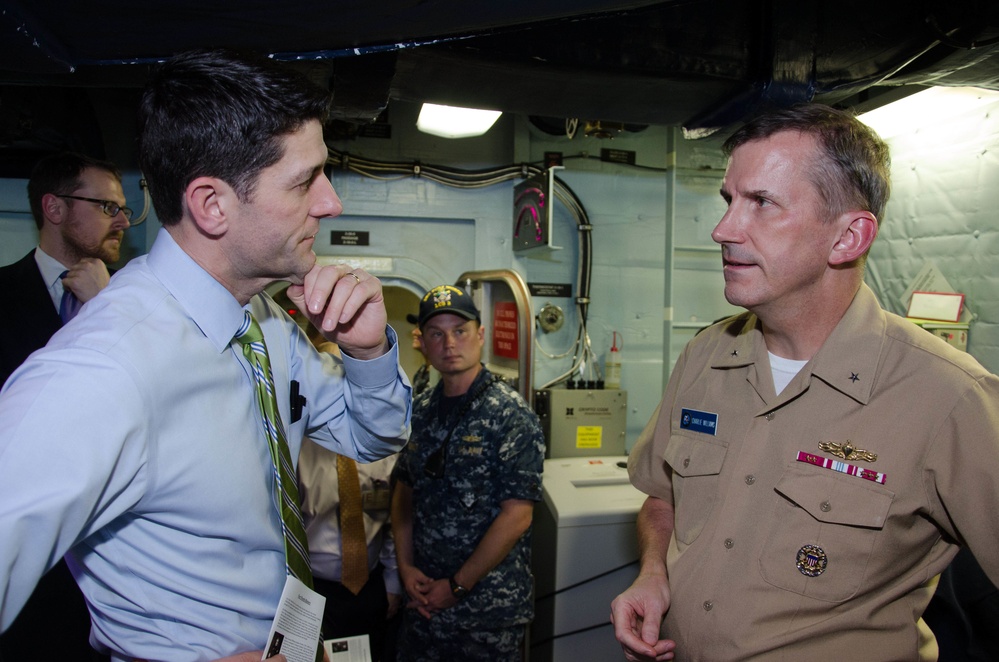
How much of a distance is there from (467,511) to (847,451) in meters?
1.69

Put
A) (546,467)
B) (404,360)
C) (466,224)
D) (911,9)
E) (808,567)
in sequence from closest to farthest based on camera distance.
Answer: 1. (808,567)
2. (911,9)
3. (546,467)
4. (466,224)
5. (404,360)

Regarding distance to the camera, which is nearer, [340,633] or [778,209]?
[778,209]

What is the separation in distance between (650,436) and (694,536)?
408 millimetres

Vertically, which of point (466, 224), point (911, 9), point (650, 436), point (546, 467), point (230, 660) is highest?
point (911, 9)

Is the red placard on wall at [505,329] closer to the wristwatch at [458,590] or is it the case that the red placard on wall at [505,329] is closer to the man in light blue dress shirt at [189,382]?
the wristwatch at [458,590]

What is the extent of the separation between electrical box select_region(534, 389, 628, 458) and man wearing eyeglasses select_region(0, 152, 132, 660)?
2487mm

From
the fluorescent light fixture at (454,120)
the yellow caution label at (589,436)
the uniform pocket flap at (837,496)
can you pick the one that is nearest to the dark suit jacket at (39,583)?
the fluorescent light fixture at (454,120)

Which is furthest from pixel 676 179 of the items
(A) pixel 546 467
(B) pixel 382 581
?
(B) pixel 382 581

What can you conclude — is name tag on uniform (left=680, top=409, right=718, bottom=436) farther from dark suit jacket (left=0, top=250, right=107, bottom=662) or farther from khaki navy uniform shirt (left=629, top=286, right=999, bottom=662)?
dark suit jacket (left=0, top=250, right=107, bottom=662)

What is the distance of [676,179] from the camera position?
4.39 metres

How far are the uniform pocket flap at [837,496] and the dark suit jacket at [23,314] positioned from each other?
257cm

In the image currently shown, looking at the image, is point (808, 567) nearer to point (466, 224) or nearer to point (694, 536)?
point (694, 536)

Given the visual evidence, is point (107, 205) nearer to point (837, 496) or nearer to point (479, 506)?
point (479, 506)

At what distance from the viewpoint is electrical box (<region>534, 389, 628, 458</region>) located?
3.84m
